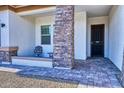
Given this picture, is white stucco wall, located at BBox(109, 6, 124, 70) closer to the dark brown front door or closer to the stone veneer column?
the stone veneer column

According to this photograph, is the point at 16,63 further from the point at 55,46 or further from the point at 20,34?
the point at 55,46

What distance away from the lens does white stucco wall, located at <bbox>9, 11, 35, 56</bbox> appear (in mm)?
6812

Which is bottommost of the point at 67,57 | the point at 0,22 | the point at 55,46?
the point at 67,57

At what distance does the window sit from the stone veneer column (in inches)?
133

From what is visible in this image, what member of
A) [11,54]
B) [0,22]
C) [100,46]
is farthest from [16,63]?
[100,46]

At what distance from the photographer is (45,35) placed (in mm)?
8633

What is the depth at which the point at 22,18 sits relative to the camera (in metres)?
7.57

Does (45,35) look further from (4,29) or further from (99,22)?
(99,22)

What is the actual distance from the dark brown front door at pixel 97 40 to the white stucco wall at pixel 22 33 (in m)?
3.94

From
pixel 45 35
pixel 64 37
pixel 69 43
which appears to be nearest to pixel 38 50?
pixel 45 35

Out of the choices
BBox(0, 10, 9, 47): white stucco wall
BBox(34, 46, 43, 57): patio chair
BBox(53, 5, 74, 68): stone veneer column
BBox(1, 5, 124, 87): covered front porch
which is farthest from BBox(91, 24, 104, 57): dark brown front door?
BBox(0, 10, 9, 47): white stucco wall
